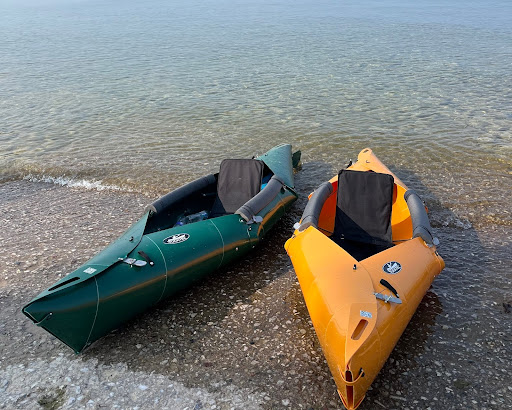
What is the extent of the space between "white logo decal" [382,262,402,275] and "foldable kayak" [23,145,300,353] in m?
2.22

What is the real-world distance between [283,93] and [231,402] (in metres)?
12.9

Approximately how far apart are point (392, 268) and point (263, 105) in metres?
10.6

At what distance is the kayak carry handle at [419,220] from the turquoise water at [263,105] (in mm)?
2071

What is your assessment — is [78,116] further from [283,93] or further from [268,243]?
[268,243]

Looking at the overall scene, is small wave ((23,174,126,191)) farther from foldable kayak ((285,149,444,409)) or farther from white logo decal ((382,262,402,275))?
white logo decal ((382,262,402,275))

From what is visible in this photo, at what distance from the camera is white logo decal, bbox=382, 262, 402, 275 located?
5129 millimetres

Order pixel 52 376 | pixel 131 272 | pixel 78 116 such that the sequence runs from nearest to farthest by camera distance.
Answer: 1. pixel 52 376
2. pixel 131 272
3. pixel 78 116

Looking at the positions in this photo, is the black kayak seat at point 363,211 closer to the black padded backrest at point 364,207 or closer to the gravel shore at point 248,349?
the black padded backrest at point 364,207

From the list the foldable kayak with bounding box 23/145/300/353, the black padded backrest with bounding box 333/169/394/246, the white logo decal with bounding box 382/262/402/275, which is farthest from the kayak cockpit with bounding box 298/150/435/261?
the white logo decal with bounding box 382/262/402/275

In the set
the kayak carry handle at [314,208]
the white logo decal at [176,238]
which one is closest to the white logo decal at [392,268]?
the kayak carry handle at [314,208]

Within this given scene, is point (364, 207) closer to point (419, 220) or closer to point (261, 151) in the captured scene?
point (419, 220)

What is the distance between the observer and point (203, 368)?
5000 mm

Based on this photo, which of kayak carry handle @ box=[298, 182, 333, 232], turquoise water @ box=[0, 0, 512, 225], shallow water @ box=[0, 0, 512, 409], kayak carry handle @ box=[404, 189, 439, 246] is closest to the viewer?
shallow water @ box=[0, 0, 512, 409]

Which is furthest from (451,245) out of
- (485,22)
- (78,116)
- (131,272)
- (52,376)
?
(485,22)
